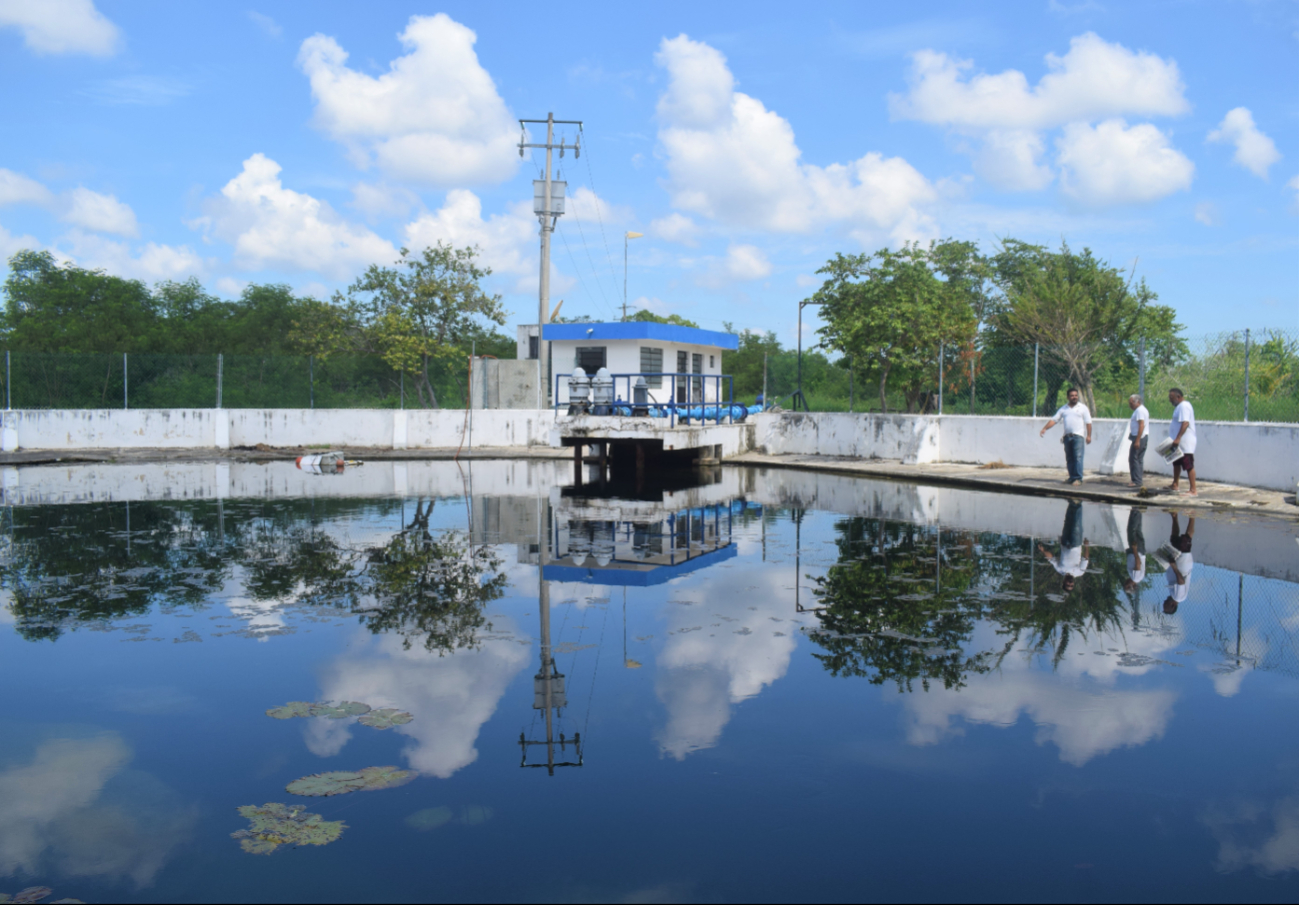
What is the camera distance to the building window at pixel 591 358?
26.3 m

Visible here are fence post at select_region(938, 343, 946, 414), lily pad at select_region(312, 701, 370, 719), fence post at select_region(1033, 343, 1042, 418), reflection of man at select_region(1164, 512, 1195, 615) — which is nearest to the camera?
lily pad at select_region(312, 701, 370, 719)

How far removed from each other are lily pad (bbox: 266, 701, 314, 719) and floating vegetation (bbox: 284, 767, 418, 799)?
96 cm

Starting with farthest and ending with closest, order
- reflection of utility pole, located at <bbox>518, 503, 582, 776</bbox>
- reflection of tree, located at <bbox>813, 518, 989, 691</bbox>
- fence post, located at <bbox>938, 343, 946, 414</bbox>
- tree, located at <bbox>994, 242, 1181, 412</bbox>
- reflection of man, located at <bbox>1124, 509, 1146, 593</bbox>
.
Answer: tree, located at <bbox>994, 242, 1181, 412</bbox>, fence post, located at <bbox>938, 343, 946, 414</bbox>, reflection of man, located at <bbox>1124, 509, 1146, 593</bbox>, reflection of tree, located at <bbox>813, 518, 989, 691</bbox>, reflection of utility pole, located at <bbox>518, 503, 582, 776</bbox>

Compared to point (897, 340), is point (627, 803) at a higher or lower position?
lower

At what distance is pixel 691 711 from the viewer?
580 cm

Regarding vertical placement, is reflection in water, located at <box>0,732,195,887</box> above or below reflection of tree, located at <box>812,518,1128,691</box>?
below

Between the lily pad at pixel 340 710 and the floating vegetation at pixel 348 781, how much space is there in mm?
816

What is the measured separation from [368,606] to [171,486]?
12.4 metres

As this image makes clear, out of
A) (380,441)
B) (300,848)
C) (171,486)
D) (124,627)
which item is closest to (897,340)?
(380,441)

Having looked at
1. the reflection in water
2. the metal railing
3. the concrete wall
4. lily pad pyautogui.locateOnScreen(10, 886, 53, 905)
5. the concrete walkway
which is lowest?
lily pad pyautogui.locateOnScreen(10, 886, 53, 905)

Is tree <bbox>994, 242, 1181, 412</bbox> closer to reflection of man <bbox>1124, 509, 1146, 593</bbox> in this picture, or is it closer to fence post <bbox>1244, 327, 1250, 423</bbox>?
fence post <bbox>1244, 327, 1250, 423</bbox>

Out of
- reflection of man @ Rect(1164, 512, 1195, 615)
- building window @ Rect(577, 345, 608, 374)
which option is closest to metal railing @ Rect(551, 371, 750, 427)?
building window @ Rect(577, 345, 608, 374)

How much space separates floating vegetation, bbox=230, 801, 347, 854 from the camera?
421 cm

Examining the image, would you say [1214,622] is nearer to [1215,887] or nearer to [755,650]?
[755,650]
